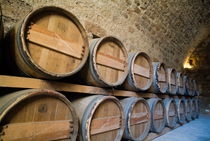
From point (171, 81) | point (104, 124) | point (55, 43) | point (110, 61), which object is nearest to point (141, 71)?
point (110, 61)

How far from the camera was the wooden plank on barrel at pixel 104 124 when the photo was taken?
1493mm

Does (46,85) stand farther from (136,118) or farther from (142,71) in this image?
(142,71)

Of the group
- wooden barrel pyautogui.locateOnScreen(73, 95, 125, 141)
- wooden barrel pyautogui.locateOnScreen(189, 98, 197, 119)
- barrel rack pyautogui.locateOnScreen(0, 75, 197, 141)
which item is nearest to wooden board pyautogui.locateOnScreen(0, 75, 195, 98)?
barrel rack pyautogui.locateOnScreen(0, 75, 197, 141)

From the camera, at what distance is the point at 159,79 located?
9.11 feet

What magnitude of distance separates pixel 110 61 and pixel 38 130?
103 cm

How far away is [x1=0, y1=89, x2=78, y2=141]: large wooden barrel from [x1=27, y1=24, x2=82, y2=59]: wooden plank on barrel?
37cm

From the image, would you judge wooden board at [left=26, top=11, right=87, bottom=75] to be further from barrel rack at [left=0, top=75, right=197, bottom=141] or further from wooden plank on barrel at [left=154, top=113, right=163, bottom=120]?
wooden plank on barrel at [left=154, top=113, right=163, bottom=120]

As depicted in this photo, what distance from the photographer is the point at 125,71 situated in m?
1.97

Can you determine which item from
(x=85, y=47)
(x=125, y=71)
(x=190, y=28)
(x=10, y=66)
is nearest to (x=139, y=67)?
(x=125, y=71)

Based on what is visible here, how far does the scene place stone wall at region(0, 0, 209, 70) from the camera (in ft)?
6.46

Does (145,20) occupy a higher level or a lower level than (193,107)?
higher

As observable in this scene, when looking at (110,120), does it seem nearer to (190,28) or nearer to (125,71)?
(125,71)

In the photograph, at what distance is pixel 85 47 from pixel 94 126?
0.78 m

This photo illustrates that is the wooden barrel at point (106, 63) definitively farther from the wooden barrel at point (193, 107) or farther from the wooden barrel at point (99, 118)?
the wooden barrel at point (193, 107)
